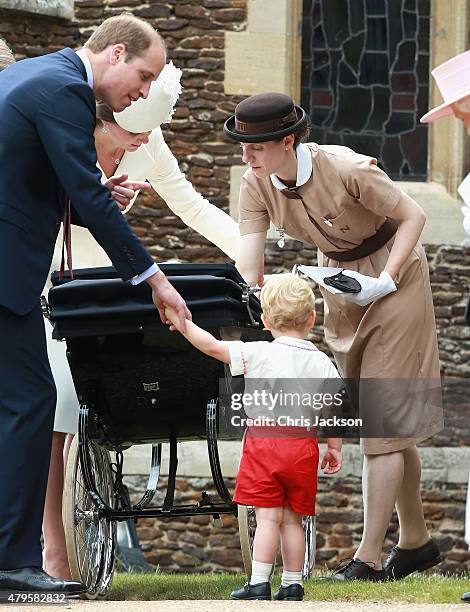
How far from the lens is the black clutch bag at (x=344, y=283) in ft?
18.3

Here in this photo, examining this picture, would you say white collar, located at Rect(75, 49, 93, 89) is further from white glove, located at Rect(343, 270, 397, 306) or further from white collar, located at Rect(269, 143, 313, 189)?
white glove, located at Rect(343, 270, 397, 306)

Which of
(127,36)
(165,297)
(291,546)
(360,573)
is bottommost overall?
(360,573)

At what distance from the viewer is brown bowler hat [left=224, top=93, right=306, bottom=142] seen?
5.51 m

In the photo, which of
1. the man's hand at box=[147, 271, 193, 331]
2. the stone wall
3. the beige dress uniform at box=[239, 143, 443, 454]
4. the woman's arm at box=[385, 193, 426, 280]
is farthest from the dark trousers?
the stone wall

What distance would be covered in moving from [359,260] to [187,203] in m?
0.97

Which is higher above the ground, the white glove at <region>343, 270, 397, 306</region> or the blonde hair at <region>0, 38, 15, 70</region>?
the blonde hair at <region>0, 38, 15, 70</region>

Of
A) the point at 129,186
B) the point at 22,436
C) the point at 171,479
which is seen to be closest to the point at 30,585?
Result: the point at 22,436

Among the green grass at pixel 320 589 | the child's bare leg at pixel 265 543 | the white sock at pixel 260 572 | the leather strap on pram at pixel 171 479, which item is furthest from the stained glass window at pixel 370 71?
the white sock at pixel 260 572

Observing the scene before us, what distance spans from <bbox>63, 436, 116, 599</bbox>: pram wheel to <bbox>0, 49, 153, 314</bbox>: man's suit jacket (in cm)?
103

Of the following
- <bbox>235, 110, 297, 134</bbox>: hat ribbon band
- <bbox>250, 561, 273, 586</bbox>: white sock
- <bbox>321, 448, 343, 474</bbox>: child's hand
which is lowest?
<bbox>250, 561, 273, 586</bbox>: white sock

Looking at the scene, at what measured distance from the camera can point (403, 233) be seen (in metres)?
5.68

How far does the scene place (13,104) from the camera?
460 centimetres

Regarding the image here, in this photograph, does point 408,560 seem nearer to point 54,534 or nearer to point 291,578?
point 291,578

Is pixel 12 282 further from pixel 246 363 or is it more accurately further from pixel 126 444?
pixel 126 444
